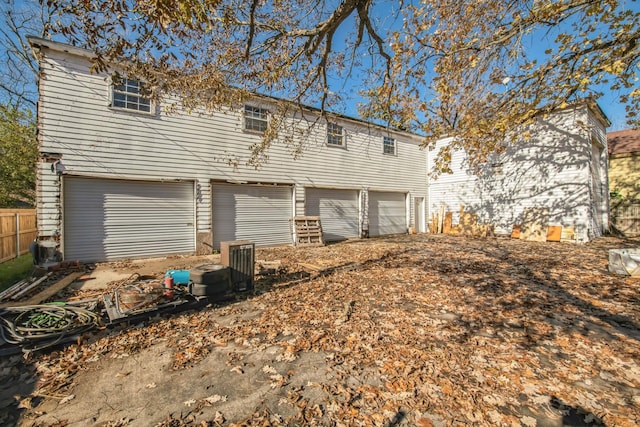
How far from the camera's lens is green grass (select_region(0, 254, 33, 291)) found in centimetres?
686

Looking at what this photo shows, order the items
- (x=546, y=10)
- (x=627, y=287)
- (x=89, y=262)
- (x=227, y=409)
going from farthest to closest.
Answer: (x=89, y=262)
(x=627, y=287)
(x=546, y=10)
(x=227, y=409)

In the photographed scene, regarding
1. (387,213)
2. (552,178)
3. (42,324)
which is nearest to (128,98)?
(42,324)

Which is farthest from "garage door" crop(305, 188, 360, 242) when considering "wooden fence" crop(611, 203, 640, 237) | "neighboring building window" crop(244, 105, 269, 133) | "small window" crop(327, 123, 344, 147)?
"wooden fence" crop(611, 203, 640, 237)

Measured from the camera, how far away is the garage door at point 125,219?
801cm

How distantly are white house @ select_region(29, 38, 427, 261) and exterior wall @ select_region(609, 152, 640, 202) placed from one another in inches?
598

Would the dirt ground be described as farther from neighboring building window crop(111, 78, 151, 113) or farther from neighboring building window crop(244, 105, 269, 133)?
neighboring building window crop(244, 105, 269, 133)

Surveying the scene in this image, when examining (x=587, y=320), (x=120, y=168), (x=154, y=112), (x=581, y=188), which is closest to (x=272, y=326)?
(x=587, y=320)

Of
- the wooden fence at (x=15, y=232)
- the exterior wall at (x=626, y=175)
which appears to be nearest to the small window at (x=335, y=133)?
the wooden fence at (x=15, y=232)

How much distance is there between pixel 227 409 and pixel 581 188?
636 inches

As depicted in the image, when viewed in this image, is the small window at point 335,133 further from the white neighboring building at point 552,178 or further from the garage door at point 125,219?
the white neighboring building at point 552,178

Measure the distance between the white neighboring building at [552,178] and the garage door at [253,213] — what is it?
1107 centimetres

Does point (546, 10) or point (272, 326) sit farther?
point (546, 10)

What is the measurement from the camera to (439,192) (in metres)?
17.4

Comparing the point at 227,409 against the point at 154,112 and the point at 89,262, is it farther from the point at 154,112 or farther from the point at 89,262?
the point at 154,112
